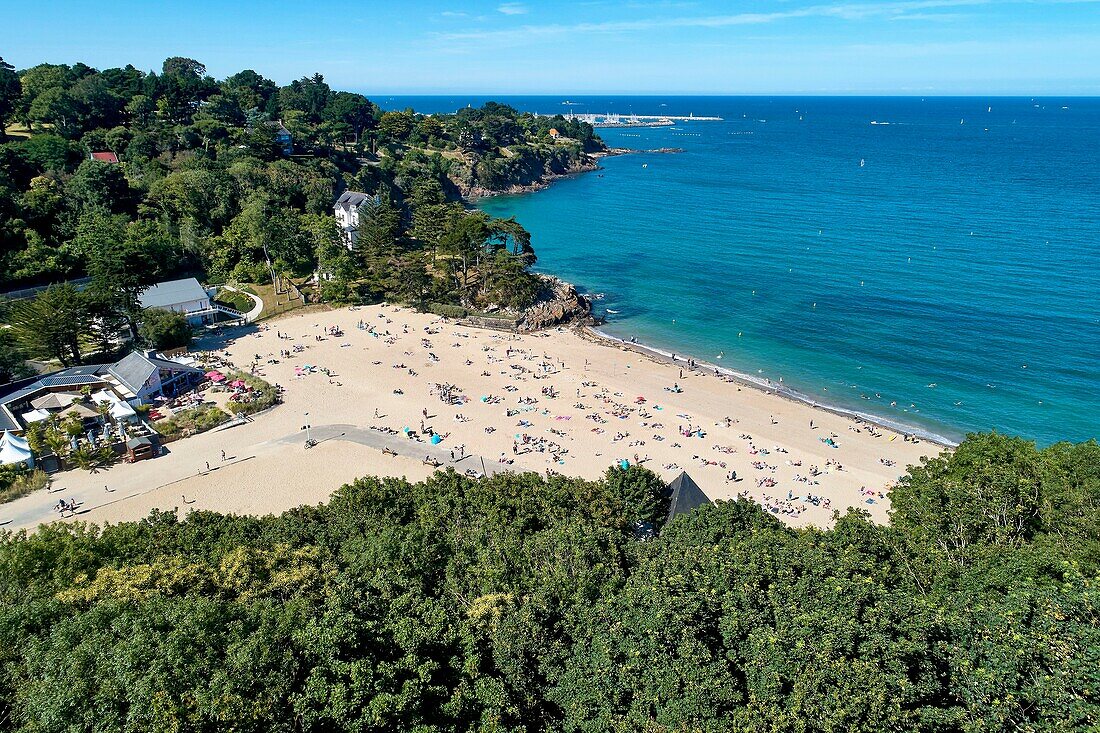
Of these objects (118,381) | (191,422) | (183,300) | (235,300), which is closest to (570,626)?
(191,422)

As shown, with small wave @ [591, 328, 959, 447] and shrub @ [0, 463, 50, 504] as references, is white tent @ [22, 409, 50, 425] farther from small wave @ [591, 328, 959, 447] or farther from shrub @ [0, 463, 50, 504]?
small wave @ [591, 328, 959, 447]

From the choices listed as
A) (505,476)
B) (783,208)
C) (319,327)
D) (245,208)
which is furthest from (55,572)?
(783,208)

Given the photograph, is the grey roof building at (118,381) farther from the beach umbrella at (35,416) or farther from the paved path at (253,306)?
the paved path at (253,306)

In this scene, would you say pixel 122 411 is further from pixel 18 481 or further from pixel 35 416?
pixel 18 481

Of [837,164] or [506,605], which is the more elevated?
[837,164]

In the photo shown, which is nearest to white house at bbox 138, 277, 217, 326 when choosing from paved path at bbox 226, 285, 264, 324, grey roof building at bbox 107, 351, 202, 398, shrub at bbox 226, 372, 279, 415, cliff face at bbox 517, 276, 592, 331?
paved path at bbox 226, 285, 264, 324

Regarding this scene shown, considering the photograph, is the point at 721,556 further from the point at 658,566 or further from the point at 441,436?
the point at 441,436
